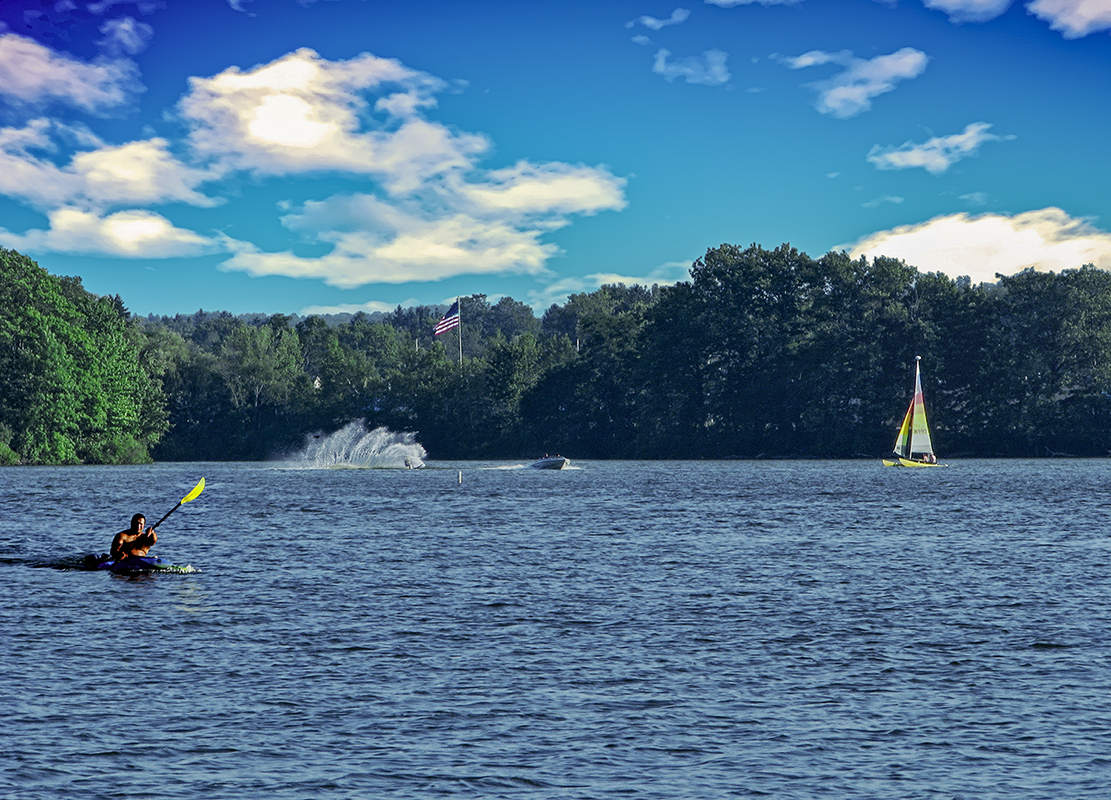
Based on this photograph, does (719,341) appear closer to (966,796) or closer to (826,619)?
(826,619)

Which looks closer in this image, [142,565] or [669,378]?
[142,565]

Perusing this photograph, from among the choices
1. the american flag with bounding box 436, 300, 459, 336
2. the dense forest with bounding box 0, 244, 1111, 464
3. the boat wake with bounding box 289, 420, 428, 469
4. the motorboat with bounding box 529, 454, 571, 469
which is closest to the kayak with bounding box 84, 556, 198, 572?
the motorboat with bounding box 529, 454, 571, 469

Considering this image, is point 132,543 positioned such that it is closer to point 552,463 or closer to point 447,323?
point 552,463

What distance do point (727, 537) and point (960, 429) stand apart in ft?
341

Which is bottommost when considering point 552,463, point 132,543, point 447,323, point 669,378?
point 132,543

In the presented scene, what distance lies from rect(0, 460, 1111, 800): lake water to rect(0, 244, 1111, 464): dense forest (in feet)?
307

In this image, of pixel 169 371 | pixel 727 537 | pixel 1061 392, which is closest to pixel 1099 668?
pixel 727 537

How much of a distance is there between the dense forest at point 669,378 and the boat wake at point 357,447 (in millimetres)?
2165

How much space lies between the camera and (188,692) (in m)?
20.6

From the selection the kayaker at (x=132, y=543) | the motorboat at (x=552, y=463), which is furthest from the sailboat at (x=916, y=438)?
the kayaker at (x=132, y=543)

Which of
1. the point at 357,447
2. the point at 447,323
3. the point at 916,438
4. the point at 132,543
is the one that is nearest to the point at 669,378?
the point at 447,323

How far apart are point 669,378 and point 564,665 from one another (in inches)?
5495

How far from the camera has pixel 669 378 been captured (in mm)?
161250

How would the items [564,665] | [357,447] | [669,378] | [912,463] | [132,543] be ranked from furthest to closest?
[357,447]
[669,378]
[912,463]
[132,543]
[564,665]
